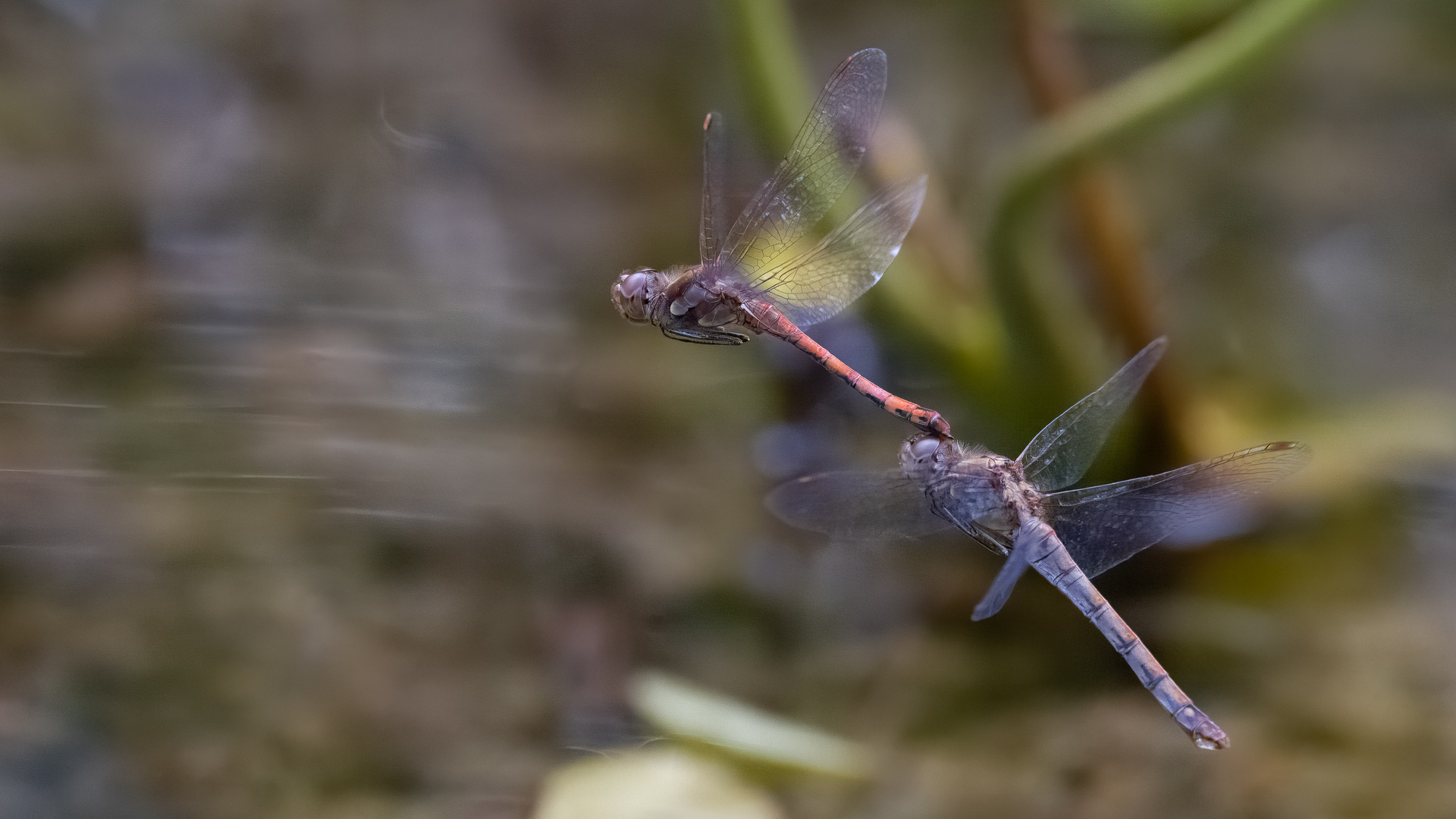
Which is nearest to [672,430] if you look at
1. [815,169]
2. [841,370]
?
[841,370]

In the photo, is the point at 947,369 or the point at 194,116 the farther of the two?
the point at 194,116

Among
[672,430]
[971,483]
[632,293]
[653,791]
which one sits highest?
[672,430]

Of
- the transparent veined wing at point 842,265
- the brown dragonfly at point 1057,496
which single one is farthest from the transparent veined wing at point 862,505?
the transparent veined wing at point 842,265

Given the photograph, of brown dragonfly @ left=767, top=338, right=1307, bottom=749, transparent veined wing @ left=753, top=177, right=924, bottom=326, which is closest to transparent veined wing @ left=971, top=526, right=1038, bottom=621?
brown dragonfly @ left=767, top=338, right=1307, bottom=749

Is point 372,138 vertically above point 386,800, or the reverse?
point 372,138

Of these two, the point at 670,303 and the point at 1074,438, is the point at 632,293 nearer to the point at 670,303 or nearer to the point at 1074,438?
the point at 670,303

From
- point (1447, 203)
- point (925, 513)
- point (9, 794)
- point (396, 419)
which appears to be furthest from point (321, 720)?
point (1447, 203)

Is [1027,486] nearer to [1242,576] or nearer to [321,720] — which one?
[1242,576]
